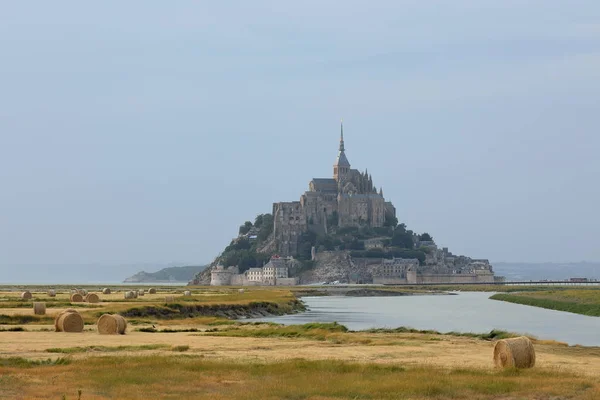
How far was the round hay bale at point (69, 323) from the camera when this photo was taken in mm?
31578

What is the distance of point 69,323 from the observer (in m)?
31.6

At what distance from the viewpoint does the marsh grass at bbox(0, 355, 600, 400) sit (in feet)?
60.1

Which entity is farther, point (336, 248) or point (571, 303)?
point (336, 248)

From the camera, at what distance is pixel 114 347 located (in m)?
26.3

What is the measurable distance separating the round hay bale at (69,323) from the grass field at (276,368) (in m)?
0.47

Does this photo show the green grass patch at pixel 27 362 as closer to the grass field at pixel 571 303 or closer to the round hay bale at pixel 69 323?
the round hay bale at pixel 69 323

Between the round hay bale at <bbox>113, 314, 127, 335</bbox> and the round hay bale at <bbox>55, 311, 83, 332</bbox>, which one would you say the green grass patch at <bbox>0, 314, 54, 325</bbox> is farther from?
the round hay bale at <bbox>113, 314, 127, 335</bbox>

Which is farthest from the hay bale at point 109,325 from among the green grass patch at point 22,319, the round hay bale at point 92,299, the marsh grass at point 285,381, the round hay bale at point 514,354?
the round hay bale at point 92,299

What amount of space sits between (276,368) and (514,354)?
5.09 metres

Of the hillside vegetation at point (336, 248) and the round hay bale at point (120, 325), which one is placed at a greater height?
the hillside vegetation at point (336, 248)

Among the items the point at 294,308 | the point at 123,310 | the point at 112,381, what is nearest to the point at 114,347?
the point at 112,381

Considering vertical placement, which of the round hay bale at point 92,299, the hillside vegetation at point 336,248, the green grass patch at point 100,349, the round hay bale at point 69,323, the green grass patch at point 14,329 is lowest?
the green grass patch at point 100,349

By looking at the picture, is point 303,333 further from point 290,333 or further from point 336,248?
point 336,248

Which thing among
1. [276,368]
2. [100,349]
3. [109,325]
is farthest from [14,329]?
[276,368]
